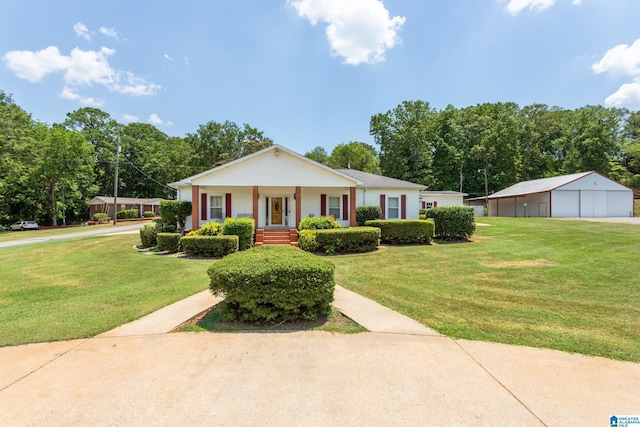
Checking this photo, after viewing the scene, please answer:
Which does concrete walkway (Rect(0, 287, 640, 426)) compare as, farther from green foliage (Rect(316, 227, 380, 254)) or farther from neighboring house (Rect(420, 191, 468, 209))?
neighboring house (Rect(420, 191, 468, 209))

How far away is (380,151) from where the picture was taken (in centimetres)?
4594

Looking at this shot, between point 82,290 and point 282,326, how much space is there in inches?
233

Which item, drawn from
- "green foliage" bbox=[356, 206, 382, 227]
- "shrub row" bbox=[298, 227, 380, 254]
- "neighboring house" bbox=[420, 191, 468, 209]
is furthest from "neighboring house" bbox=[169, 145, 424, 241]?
"neighboring house" bbox=[420, 191, 468, 209]

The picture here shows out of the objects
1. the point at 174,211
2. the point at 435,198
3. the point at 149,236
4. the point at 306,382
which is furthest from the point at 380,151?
the point at 306,382

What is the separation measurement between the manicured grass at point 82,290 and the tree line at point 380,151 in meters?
30.1

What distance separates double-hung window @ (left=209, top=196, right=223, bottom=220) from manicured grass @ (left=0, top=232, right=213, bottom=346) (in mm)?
5874

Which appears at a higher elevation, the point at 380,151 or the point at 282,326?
Answer: the point at 380,151

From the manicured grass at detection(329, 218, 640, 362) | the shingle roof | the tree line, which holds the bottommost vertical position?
the manicured grass at detection(329, 218, 640, 362)

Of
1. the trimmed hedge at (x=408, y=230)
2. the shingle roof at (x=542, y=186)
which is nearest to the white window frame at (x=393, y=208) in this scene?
the trimmed hedge at (x=408, y=230)

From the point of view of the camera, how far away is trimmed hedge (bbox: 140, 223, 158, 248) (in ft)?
48.6

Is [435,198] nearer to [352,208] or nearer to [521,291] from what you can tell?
[352,208]

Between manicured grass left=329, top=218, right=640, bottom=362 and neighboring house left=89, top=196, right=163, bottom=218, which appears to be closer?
manicured grass left=329, top=218, right=640, bottom=362

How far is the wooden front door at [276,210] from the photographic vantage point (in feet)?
60.7

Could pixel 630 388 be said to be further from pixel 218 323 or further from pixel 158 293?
pixel 158 293
